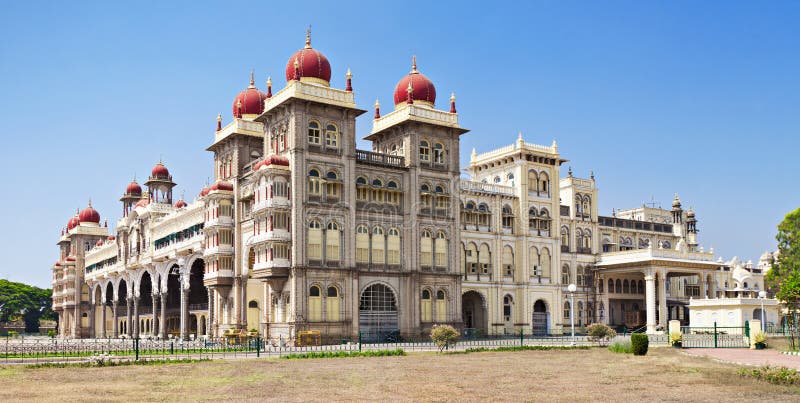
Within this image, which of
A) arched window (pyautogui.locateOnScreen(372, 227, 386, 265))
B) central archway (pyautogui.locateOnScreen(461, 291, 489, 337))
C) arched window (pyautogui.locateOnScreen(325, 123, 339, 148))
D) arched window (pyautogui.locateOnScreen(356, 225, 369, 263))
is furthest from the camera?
central archway (pyautogui.locateOnScreen(461, 291, 489, 337))

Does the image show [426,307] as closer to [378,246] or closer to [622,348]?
[378,246]

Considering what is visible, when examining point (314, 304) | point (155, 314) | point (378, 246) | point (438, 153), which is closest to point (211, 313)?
point (314, 304)

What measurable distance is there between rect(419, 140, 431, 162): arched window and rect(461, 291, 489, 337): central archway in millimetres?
14128

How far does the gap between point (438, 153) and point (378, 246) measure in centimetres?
943

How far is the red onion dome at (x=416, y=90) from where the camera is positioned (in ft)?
216

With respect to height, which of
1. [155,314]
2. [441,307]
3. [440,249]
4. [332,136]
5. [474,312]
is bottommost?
[155,314]

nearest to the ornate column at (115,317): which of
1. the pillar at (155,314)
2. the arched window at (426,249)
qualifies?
the pillar at (155,314)

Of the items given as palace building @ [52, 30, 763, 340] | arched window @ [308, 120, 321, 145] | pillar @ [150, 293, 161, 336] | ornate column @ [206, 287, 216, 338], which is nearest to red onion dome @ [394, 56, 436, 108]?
palace building @ [52, 30, 763, 340]

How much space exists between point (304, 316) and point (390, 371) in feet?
78.9

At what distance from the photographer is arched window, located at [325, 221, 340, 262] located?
57.9 meters

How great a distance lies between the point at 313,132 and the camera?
58.3 meters

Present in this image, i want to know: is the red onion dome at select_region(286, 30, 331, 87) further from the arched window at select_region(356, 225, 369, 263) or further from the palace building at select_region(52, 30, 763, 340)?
the arched window at select_region(356, 225, 369, 263)

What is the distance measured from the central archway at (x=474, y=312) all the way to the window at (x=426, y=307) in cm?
868

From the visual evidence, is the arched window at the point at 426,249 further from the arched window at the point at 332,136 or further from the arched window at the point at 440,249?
the arched window at the point at 332,136
